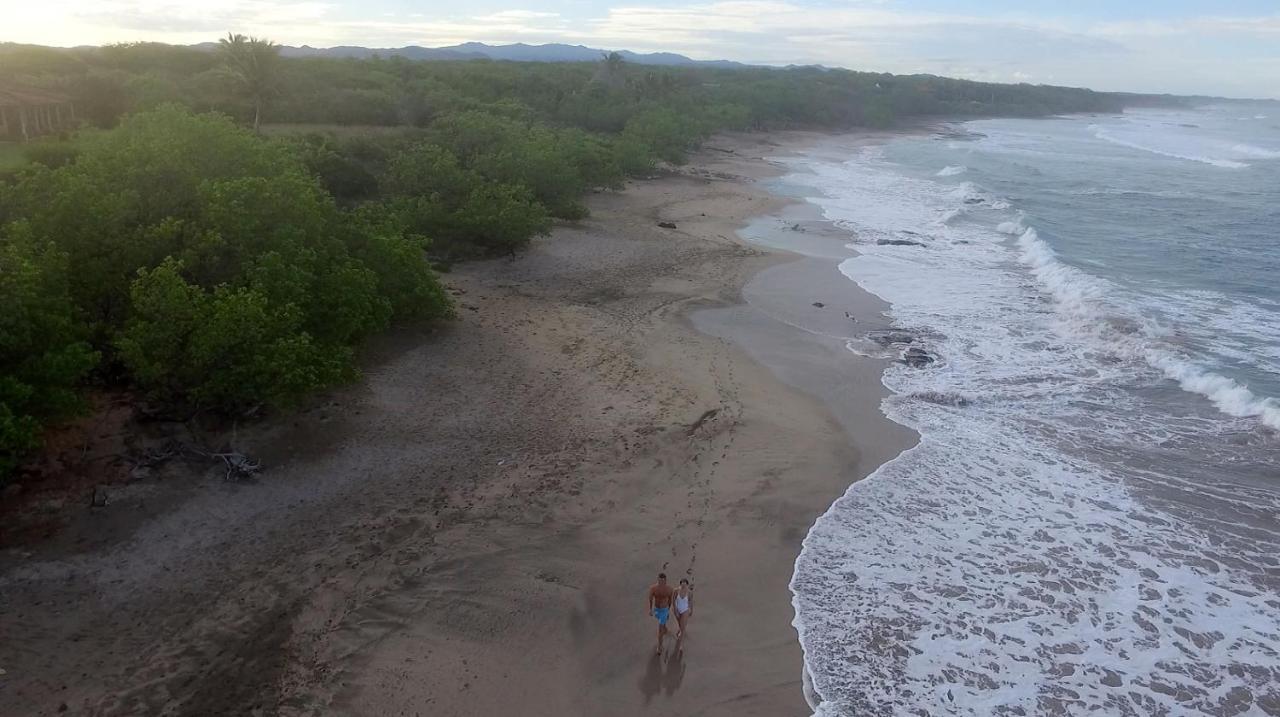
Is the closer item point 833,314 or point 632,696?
point 632,696

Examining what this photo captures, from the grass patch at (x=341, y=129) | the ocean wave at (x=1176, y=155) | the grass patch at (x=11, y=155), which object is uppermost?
the ocean wave at (x=1176, y=155)

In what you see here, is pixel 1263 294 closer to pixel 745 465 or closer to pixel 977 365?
pixel 977 365

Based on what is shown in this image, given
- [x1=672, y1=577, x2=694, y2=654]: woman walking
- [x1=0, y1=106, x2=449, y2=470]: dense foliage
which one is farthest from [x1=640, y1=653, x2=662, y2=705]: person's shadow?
[x1=0, y1=106, x2=449, y2=470]: dense foliage

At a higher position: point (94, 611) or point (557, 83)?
point (557, 83)

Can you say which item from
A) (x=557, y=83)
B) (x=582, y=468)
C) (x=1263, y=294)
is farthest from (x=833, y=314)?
(x=557, y=83)

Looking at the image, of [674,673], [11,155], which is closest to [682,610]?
[674,673]

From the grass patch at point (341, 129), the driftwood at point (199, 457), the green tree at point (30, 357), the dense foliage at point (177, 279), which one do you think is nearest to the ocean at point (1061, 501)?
the driftwood at point (199, 457)

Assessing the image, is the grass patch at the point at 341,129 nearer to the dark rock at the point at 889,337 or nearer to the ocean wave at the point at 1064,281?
the dark rock at the point at 889,337
